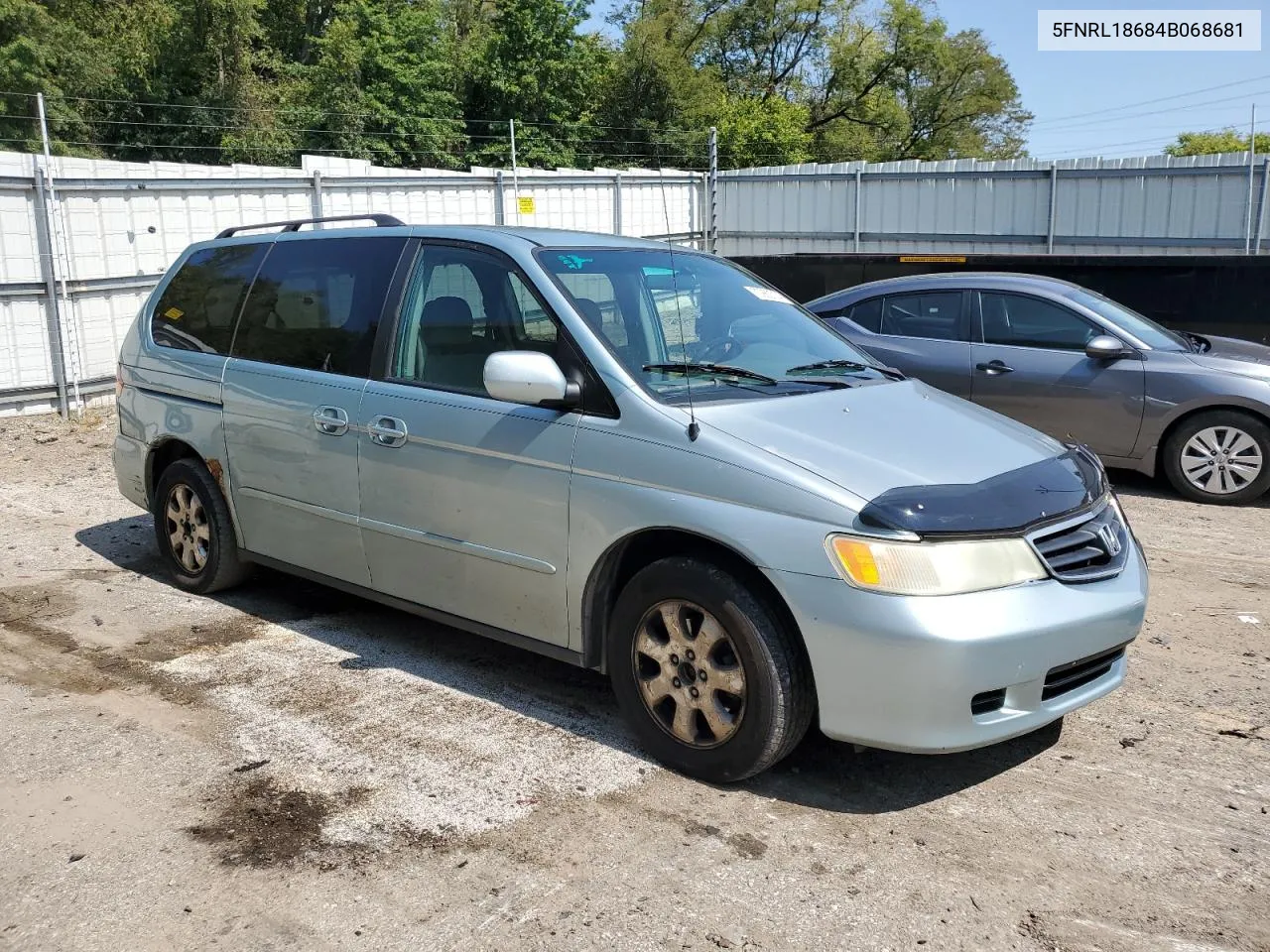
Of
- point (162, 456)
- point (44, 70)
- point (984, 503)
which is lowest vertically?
point (162, 456)

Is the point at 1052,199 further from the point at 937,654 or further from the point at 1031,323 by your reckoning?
the point at 937,654

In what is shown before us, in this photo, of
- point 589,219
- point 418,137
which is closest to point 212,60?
point 418,137

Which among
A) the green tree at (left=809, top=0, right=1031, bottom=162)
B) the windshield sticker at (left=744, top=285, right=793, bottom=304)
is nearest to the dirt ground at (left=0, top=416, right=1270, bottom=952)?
the windshield sticker at (left=744, top=285, right=793, bottom=304)

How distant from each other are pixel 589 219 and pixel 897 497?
1600 centimetres

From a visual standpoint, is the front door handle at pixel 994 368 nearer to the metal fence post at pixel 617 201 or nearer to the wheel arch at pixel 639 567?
the wheel arch at pixel 639 567

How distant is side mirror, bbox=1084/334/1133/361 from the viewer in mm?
8031

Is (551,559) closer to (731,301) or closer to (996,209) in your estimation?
(731,301)

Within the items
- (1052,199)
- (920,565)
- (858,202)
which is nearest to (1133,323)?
(920,565)

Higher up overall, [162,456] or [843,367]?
[843,367]

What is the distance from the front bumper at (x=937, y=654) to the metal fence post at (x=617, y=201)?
16147 millimetres

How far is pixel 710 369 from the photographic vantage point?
4211 mm

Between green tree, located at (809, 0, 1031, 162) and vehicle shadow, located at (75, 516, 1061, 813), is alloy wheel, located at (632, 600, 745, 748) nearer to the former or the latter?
vehicle shadow, located at (75, 516, 1061, 813)

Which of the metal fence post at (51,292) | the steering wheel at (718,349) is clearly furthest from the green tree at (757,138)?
the steering wheel at (718,349)

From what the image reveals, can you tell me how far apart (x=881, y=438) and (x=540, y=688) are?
1.78 m
